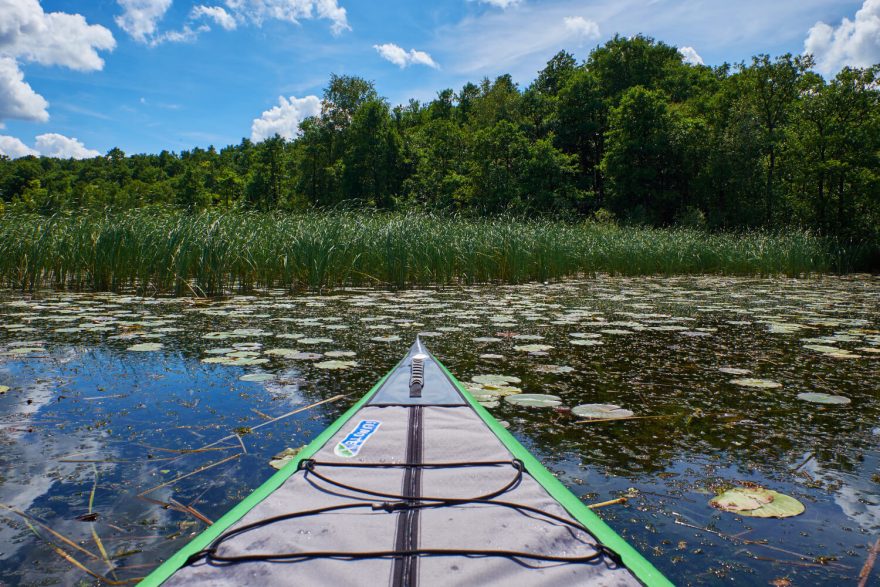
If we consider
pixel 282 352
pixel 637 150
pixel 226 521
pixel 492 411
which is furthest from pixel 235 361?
pixel 637 150

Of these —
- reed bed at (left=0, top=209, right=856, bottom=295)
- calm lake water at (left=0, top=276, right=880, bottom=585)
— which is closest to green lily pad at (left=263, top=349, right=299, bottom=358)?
calm lake water at (left=0, top=276, right=880, bottom=585)

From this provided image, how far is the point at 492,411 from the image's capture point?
2.06 metres

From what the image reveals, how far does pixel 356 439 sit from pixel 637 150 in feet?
74.8

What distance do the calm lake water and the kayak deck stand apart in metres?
0.35

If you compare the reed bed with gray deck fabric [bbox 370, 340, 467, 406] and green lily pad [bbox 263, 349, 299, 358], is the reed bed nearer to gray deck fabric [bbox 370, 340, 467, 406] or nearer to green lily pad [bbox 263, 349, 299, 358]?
green lily pad [bbox 263, 349, 299, 358]

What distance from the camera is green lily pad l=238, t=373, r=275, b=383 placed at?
2.55 metres

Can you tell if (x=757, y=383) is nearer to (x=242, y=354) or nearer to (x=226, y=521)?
(x=226, y=521)

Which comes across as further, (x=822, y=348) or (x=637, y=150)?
(x=637, y=150)

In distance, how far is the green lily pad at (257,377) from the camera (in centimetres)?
255

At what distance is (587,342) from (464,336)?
2.75 feet

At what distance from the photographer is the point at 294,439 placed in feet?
5.83

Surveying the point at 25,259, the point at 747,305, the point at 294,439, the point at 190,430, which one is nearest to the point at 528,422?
the point at 294,439

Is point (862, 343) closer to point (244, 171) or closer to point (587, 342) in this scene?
point (587, 342)

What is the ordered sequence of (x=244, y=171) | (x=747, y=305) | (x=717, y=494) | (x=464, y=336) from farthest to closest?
(x=244, y=171) → (x=747, y=305) → (x=464, y=336) → (x=717, y=494)
